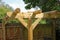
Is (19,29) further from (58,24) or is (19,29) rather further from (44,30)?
(58,24)

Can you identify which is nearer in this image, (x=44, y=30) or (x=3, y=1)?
(x=44, y=30)

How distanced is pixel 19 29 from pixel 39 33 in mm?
1330

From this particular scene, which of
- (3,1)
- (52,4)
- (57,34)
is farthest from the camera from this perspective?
(3,1)

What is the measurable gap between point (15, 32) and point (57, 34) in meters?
2.78

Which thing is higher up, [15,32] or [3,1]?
[3,1]

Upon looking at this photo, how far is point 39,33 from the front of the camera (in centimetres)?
1328

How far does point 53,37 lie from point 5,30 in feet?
10.2

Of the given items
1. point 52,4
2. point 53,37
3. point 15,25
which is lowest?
point 53,37

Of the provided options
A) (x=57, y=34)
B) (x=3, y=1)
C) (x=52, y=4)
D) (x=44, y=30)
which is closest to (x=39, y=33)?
(x=44, y=30)

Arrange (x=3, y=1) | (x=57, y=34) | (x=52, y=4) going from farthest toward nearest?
(x=3, y=1)
(x=57, y=34)
(x=52, y=4)

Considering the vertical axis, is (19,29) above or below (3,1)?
below

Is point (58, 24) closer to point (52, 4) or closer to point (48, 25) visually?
point (48, 25)

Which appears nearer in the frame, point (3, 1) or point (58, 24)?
point (58, 24)

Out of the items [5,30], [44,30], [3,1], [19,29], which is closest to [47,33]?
[44,30]
